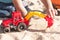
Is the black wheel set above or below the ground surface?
above

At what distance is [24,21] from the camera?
141 centimetres

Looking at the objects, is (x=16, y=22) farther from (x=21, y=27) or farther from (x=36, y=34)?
(x=36, y=34)

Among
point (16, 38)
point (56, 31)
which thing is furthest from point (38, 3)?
point (16, 38)

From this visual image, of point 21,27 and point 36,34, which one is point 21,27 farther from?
point 36,34

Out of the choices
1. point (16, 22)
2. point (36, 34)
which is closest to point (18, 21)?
point (16, 22)

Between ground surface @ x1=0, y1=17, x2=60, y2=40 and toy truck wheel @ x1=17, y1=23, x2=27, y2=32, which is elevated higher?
toy truck wheel @ x1=17, y1=23, x2=27, y2=32

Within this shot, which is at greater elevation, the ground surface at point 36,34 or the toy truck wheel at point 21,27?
the toy truck wheel at point 21,27

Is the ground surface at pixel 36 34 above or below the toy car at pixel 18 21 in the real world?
below

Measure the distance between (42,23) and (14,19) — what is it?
0.92ft

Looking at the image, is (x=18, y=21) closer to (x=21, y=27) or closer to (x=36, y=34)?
(x=21, y=27)

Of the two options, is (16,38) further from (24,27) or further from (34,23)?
(34,23)

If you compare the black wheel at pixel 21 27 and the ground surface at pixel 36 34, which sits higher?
the black wheel at pixel 21 27

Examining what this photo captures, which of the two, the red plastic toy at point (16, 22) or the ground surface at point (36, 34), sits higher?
the red plastic toy at point (16, 22)

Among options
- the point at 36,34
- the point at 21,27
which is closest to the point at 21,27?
the point at 21,27
